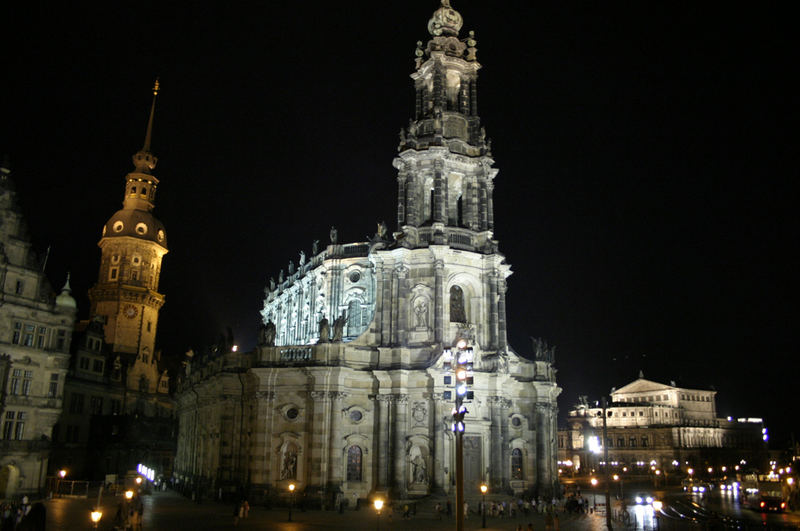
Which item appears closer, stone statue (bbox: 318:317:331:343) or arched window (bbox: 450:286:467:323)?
stone statue (bbox: 318:317:331:343)

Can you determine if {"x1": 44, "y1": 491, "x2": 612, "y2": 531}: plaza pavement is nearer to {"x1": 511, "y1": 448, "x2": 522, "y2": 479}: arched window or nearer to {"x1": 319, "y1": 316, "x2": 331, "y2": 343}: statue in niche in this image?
{"x1": 511, "y1": 448, "x2": 522, "y2": 479}: arched window

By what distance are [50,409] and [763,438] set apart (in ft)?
488

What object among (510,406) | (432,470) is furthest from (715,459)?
(432,470)

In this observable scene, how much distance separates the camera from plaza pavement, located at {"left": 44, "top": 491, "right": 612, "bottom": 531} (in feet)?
109

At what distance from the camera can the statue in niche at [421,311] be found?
4816 cm

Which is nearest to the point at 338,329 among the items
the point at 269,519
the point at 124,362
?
the point at 269,519

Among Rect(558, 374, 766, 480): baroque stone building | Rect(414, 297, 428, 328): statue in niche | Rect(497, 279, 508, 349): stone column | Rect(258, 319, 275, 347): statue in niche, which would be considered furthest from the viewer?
Rect(558, 374, 766, 480): baroque stone building

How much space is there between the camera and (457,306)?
50250 millimetres

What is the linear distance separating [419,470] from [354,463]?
449cm

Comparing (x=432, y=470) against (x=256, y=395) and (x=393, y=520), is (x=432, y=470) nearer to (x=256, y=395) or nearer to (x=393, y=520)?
(x=393, y=520)

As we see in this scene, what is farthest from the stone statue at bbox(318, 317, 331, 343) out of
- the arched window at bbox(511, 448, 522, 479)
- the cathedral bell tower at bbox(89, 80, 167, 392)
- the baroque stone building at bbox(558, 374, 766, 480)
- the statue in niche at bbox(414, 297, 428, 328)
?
the baroque stone building at bbox(558, 374, 766, 480)

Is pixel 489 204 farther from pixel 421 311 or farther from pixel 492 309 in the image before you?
pixel 421 311

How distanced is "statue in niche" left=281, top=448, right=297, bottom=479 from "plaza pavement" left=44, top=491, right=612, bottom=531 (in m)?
2.43

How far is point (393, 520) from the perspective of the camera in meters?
38.2
